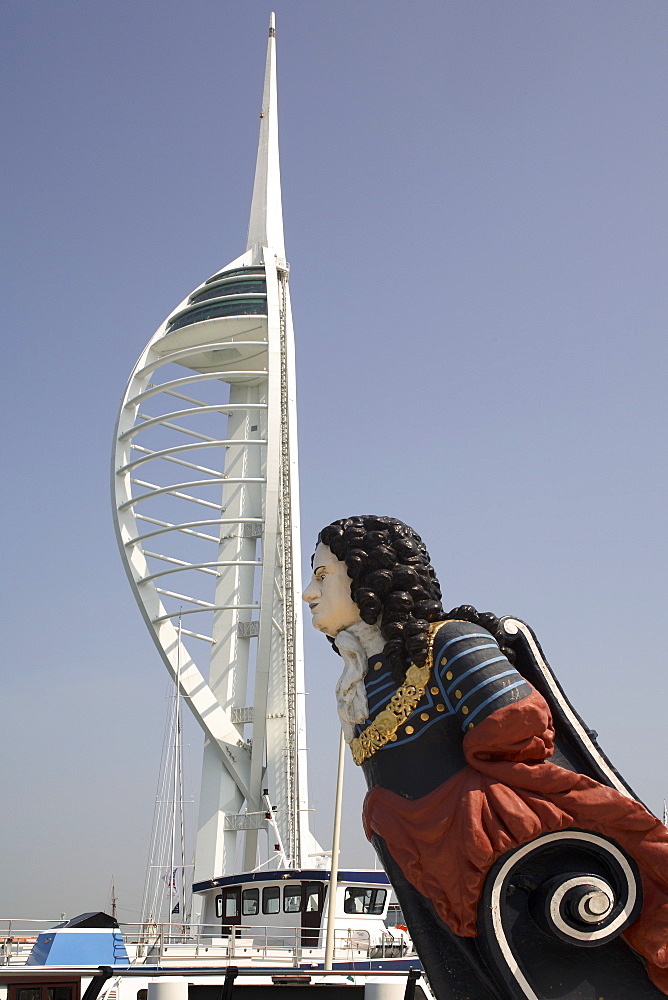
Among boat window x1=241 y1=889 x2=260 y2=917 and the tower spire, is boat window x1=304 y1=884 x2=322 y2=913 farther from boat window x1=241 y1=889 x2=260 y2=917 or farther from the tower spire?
the tower spire

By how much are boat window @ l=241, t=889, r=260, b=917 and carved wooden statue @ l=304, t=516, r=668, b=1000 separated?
15.6 m

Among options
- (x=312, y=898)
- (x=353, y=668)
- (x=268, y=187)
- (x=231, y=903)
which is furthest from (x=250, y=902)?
(x=268, y=187)

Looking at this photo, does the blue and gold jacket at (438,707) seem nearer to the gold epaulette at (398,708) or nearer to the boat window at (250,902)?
the gold epaulette at (398,708)

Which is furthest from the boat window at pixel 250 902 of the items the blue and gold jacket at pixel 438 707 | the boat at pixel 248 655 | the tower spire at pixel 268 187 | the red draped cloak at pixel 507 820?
the tower spire at pixel 268 187

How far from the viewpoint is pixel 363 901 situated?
1927 centimetres

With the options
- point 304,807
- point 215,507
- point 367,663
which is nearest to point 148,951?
point 304,807

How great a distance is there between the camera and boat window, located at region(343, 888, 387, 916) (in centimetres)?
1916

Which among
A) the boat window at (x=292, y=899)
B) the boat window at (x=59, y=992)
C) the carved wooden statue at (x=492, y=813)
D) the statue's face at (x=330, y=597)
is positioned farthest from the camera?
the boat window at (x=292, y=899)

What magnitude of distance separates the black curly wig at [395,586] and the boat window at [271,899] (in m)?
15.2

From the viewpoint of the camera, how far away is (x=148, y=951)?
645 inches

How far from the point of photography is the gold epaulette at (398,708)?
17.9ft

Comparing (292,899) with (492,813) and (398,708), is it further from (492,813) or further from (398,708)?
(492,813)

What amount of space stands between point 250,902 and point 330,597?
16.0 meters

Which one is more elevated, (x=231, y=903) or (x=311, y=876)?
(x=311, y=876)
